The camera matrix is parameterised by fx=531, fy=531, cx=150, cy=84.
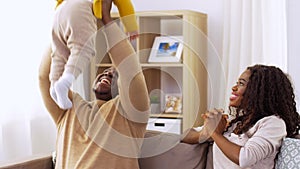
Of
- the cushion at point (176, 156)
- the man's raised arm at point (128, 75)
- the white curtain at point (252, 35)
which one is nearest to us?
the man's raised arm at point (128, 75)

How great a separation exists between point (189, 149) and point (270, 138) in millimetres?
404

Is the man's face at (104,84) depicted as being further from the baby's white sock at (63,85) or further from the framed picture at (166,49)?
the baby's white sock at (63,85)

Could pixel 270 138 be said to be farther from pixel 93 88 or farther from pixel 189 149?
pixel 93 88

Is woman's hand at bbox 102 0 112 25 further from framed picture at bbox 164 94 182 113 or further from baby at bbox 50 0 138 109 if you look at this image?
framed picture at bbox 164 94 182 113

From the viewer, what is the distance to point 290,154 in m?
1.78

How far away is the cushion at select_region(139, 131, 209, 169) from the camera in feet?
6.54

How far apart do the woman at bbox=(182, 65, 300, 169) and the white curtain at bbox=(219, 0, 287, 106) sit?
1011 mm

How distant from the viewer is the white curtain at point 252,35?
299 centimetres

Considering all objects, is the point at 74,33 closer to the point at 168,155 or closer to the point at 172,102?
the point at 172,102

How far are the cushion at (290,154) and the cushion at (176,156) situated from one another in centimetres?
36

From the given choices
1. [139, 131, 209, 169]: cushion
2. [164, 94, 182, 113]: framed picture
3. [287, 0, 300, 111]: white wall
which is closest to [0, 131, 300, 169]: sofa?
[139, 131, 209, 169]: cushion

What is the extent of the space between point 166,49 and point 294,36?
4.51 feet

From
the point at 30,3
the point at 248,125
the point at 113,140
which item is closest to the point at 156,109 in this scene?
the point at 113,140

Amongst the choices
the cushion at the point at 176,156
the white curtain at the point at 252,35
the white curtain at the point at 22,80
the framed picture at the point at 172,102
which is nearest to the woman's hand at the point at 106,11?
the framed picture at the point at 172,102
